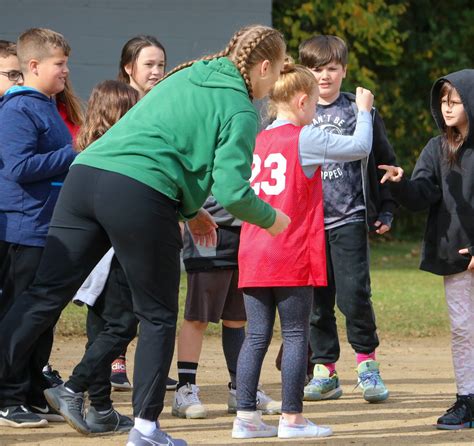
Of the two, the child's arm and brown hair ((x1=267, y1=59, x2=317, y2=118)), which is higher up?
brown hair ((x1=267, y1=59, x2=317, y2=118))

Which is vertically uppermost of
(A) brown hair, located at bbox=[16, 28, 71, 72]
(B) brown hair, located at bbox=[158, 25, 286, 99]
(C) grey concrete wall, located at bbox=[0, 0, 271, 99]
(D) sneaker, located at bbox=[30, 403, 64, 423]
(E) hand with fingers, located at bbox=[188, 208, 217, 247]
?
(C) grey concrete wall, located at bbox=[0, 0, 271, 99]

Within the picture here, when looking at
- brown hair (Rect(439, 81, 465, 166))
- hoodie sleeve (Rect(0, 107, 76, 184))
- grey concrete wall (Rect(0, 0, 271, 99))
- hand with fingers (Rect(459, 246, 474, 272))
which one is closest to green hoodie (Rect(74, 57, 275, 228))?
hoodie sleeve (Rect(0, 107, 76, 184))

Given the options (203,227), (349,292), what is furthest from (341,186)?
(203,227)

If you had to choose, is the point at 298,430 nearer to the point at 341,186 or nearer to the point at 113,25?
the point at 341,186

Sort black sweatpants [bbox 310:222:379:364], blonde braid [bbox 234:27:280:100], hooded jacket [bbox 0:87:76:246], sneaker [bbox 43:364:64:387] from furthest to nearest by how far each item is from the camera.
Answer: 1. black sweatpants [bbox 310:222:379:364]
2. sneaker [bbox 43:364:64:387]
3. hooded jacket [bbox 0:87:76:246]
4. blonde braid [bbox 234:27:280:100]

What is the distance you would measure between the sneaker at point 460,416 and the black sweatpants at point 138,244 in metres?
1.55

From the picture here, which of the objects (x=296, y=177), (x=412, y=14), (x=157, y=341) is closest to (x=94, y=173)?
(x=157, y=341)

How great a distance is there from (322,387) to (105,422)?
1.52 m

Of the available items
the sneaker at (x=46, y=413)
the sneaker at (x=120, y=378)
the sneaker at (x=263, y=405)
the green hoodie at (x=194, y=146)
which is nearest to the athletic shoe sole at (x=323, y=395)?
the sneaker at (x=263, y=405)

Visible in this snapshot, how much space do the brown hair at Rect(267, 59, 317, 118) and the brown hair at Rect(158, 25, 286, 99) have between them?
527 mm

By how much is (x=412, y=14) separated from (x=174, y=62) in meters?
7.52

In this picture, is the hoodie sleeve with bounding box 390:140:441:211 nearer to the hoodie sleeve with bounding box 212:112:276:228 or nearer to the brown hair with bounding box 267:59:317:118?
the brown hair with bounding box 267:59:317:118

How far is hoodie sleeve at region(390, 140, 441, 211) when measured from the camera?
17.7ft

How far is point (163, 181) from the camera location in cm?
438
